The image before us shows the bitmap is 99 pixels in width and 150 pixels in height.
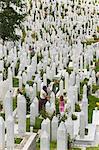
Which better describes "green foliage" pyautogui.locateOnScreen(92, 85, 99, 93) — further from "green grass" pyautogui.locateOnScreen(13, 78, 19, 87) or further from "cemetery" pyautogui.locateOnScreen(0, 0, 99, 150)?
"green grass" pyautogui.locateOnScreen(13, 78, 19, 87)

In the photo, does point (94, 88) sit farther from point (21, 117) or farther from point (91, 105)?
point (21, 117)

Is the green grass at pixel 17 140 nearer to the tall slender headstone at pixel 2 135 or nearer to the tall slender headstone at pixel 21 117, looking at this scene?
the tall slender headstone at pixel 21 117

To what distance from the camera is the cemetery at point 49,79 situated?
12.5 meters

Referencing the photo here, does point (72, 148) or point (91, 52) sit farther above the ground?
point (91, 52)

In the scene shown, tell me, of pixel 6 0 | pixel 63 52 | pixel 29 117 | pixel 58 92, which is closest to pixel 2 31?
pixel 6 0

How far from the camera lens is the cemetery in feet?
41.0

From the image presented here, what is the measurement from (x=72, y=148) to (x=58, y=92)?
13.7 feet

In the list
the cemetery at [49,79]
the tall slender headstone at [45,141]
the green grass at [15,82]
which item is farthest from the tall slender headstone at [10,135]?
the green grass at [15,82]

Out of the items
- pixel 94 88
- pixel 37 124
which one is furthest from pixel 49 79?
pixel 37 124

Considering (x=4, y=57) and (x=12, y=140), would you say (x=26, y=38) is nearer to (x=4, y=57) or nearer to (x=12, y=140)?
(x=4, y=57)

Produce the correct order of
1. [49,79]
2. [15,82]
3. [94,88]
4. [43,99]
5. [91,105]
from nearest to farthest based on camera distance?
[43,99] → [91,105] → [94,88] → [15,82] → [49,79]

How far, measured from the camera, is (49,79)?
60.7ft

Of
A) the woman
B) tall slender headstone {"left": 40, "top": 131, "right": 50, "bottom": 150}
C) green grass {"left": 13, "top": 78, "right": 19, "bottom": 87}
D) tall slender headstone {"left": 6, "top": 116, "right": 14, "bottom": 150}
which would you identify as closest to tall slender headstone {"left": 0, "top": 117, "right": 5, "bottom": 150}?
tall slender headstone {"left": 6, "top": 116, "right": 14, "bottom": 150}

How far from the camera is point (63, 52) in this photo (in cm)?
2195
